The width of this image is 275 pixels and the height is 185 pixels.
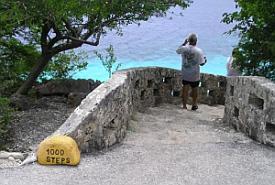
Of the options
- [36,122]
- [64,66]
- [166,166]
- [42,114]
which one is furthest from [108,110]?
[64,66]

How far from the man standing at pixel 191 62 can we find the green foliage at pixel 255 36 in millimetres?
709

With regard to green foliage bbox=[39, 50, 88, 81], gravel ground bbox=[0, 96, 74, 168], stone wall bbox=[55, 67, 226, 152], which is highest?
green foliage bbox=[39, 50, 88, 81]

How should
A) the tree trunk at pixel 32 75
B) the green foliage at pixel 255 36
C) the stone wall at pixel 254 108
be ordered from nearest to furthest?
the stone wall at pixel 254 108
the green foliage at pixel 255 36
the tree trunk at pixel 32 75

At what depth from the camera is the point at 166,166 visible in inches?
210

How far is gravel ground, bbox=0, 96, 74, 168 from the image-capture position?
8812 millimetres

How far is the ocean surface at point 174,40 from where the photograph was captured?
26.5m

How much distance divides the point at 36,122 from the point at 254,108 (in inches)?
193

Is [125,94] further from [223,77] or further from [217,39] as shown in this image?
[217,39]

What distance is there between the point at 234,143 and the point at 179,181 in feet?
5.60

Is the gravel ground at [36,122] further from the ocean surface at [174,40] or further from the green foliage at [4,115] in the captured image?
the ocean surface at [174,40]

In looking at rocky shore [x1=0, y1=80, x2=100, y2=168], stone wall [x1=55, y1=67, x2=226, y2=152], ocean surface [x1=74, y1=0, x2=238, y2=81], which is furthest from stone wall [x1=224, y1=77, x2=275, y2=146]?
ocean surface [x1=74, y1=0, x2=238, y2=81]

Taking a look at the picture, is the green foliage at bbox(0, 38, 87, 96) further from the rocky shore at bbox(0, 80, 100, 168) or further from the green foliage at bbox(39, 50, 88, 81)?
the rocky shore at bbox(0, 80, 100, 168)

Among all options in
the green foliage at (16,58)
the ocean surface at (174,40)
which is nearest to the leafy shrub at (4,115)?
the green foliage at (16,58)

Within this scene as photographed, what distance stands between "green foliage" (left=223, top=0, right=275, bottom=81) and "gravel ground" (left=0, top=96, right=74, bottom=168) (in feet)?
11.7
